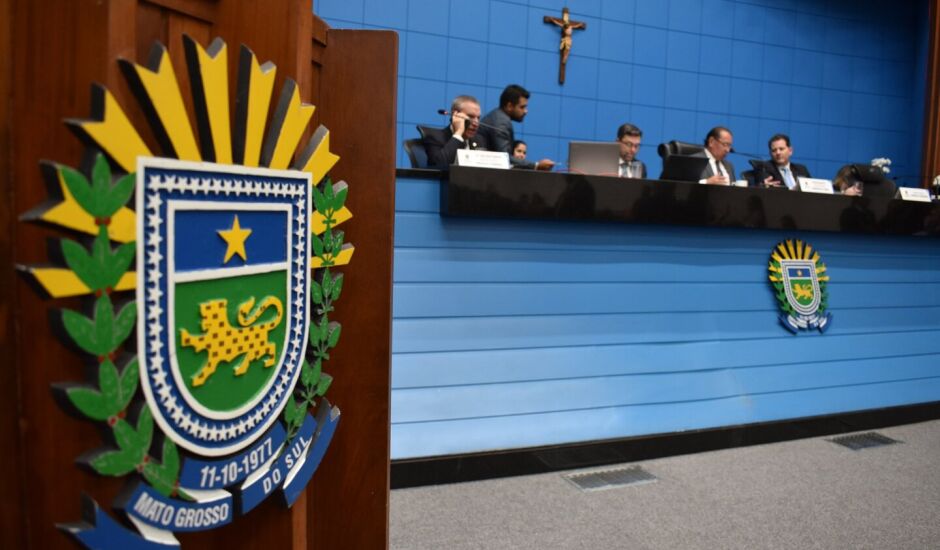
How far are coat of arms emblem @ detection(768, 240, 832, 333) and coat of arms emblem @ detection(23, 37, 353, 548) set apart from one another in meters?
2.61

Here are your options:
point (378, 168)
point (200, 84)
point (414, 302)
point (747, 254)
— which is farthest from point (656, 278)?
point (200, 84)

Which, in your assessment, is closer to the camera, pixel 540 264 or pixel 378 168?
pixel 378 168

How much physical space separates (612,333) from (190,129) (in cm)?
221

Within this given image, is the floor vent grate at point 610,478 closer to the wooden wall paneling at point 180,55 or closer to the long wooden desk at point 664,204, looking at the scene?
the long wooden desk at point 664,204

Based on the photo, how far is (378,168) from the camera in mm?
995

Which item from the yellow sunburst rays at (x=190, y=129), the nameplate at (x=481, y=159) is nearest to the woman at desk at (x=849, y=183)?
the nameplate at (x=481, y=159)

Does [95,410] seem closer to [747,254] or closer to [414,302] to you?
[414,302]

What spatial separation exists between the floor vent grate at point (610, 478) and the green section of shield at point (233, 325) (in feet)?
6.21

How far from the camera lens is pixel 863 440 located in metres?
3.21

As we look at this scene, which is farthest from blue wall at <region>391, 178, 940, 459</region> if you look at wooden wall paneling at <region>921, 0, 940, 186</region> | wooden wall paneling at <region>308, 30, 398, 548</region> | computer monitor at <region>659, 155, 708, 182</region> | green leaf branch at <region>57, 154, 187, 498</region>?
wooden wall paneling at <region>921, 0, 940, 186</region>

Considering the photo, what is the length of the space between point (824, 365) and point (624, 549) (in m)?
1.65

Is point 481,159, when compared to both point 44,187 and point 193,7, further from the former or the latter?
point 44,187

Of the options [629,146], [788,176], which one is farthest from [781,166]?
[629,146]

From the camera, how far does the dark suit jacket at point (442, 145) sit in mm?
3061
